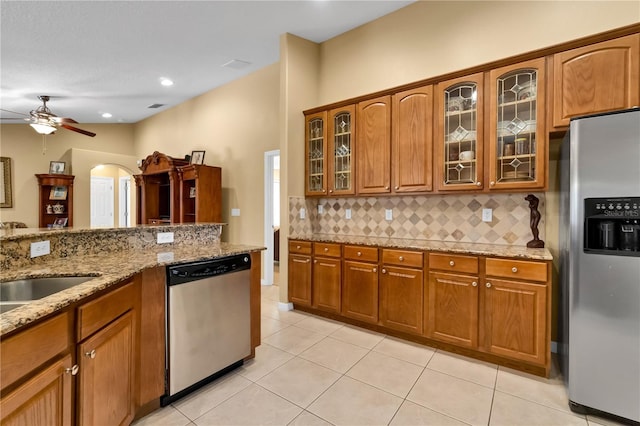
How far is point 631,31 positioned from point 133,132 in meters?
9.24

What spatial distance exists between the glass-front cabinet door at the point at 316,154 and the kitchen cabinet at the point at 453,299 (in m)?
1.64

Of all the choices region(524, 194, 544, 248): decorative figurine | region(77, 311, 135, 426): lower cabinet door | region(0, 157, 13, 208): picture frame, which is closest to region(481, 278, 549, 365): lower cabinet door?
region(524, 194, 544, 248): decorative figurine

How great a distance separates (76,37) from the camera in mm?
3818

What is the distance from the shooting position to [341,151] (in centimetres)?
372

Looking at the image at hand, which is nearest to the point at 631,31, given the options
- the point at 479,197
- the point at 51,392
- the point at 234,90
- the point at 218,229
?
the point at 479,197

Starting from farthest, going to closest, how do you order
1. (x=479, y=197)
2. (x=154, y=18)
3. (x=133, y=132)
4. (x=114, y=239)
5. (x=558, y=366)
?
(x=133, y=132), (x=154, y=18), (x=479, y=197), (x=558, y=366), (x=114, y=239)

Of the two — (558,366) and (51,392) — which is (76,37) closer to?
(51,392)

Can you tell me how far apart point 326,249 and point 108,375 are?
2.28m

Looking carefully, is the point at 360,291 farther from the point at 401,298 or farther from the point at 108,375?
the point at 108,375

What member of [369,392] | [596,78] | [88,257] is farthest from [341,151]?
[88,257]

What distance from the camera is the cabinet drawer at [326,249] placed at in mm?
3426

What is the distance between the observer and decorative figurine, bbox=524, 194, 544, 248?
2.60m

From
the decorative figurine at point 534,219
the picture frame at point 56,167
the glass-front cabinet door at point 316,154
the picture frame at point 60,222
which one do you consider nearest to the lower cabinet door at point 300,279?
the glass-front cabinet door at point 316,154

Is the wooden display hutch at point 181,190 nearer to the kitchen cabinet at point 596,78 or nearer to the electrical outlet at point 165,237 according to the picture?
the electrical outlet at point 165,237
